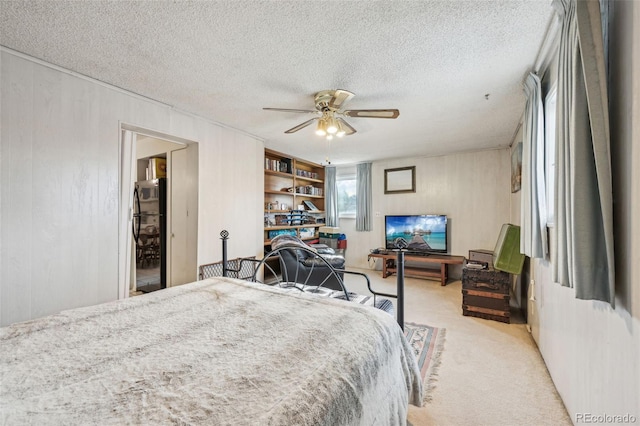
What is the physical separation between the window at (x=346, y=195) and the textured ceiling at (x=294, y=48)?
136 inches

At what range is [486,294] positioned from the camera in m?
3.10

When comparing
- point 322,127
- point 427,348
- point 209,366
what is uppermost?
point 322,127

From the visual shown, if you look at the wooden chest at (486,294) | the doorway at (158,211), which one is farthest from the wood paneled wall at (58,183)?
the wooden chest at (486,294)

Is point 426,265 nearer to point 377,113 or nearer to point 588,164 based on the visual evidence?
point 377,113

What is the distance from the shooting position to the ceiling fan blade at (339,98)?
8.12ft

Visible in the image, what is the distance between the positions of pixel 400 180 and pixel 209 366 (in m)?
5.34

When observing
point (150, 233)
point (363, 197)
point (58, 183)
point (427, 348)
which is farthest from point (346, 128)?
point (150, 233)

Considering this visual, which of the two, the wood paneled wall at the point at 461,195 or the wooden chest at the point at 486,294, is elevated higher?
the wood paneled wall at the point at 461,195

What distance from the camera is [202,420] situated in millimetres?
707

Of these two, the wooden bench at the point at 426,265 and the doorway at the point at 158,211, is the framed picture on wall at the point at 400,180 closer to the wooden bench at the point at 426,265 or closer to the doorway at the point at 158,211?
the wooden bench at the point at 426,265

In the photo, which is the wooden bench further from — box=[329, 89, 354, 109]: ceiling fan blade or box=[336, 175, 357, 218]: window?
box=[329, 89, 354, 109]: ceiling fan blade

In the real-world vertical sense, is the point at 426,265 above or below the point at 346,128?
below

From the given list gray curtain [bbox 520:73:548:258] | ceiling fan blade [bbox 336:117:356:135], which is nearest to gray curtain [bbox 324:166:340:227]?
ceiling fan blade [bbox 336:117:356:135]

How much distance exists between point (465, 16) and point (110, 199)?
3.12 metres
